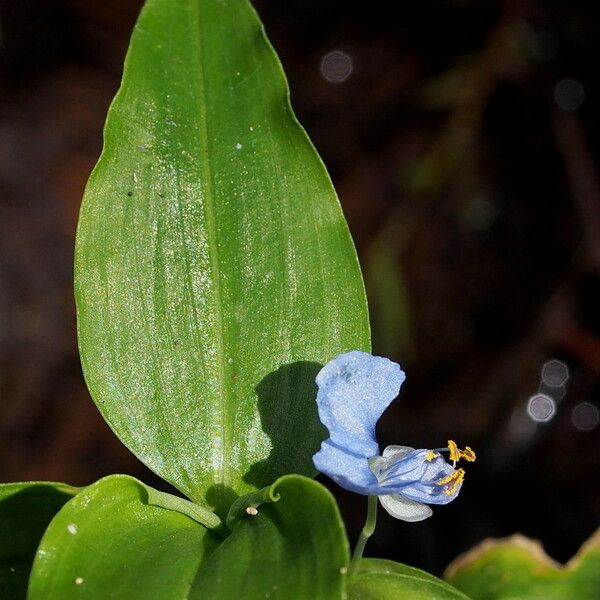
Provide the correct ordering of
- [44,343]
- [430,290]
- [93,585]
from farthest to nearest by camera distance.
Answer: [430,290] < [44,343] < [93,585]

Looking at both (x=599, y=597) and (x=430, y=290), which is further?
(x=430, y=290)

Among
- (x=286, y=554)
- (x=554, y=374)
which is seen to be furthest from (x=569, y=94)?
(x=286, y=554)

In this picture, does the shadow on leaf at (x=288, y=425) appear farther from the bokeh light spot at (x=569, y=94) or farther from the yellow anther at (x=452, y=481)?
the bokeh light spot at (x=569, y=94)

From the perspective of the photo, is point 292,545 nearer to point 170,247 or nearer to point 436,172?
→ point 170,247

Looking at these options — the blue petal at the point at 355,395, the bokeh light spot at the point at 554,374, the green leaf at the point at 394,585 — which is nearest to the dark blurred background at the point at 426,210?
the bokeh light spot at the point at 554,374

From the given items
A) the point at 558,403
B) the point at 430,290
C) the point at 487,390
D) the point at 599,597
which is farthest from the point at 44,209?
the point at 599,597
